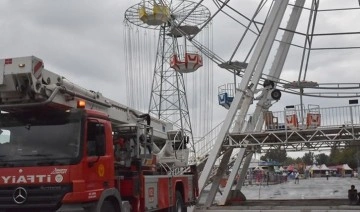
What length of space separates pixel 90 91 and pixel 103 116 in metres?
0.77

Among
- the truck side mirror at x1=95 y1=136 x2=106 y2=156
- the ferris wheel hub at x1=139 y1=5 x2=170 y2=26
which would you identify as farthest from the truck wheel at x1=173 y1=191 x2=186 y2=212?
the ferris wheel hub at x1=139 y1=5 x2=170 y2=26

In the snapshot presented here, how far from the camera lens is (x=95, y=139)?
993 cm

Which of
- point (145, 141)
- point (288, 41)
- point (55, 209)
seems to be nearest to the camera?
point (55, 209)

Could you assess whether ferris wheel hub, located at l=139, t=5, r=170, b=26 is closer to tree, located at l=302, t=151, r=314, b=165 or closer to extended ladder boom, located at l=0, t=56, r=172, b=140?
extended ladder boom, located at l=0, t=56, r=172, b=140

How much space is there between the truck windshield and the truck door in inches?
11.6

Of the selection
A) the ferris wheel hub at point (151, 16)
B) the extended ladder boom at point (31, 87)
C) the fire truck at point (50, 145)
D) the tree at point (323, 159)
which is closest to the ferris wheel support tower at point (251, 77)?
the fire truck at point (50, 145)

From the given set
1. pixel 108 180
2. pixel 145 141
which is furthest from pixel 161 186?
pixel 108 180

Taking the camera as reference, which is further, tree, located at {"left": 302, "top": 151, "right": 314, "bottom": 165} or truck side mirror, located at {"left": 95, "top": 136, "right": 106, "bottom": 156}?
tree, located at {"left": 302, "top": 151, "right": 314, "bottom": 165}

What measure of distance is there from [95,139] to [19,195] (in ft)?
5.50

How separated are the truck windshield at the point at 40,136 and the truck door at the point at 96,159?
0.30 m

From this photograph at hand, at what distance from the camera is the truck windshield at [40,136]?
9477 millimetres

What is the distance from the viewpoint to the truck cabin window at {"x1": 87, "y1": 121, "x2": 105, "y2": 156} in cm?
975

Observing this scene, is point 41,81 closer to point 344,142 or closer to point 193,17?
point 344,142

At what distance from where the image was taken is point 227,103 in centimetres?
2616
